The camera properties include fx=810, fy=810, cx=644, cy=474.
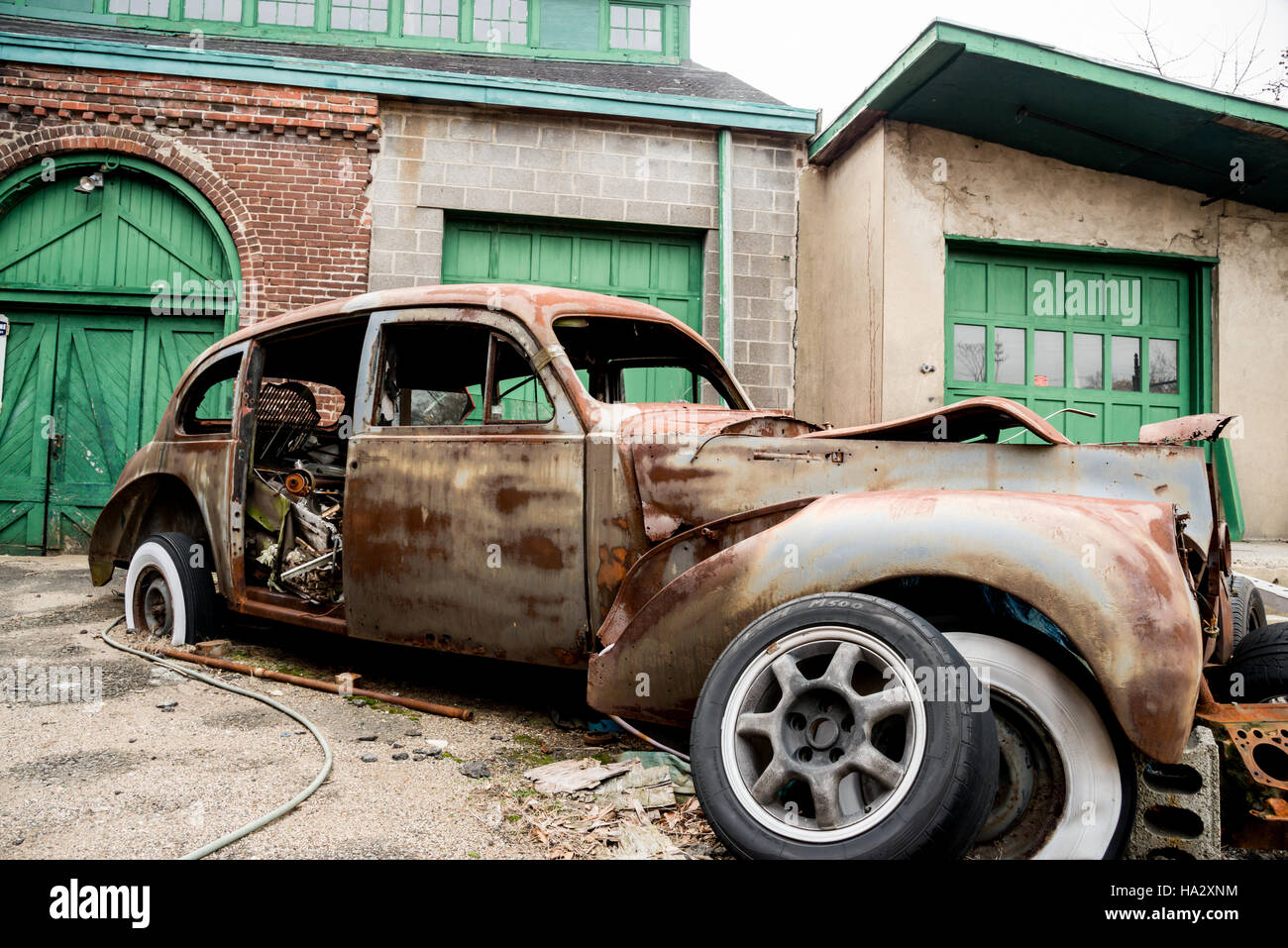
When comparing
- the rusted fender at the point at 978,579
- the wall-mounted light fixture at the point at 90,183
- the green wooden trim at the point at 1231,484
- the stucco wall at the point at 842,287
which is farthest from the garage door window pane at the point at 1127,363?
the wall-mounted light fixture at the point at 90,183

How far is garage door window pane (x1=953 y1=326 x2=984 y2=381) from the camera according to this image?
878 centimetres

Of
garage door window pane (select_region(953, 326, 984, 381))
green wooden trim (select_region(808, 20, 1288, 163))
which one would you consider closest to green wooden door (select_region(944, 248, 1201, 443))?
garage door window pane (select_region(953, 326, 984, 381))

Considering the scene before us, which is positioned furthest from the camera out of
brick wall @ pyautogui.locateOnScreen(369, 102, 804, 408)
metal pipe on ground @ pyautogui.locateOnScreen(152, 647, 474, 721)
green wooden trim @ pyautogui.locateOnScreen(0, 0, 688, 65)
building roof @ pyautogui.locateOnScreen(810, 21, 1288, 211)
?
green wooden trim @ pyautogui.locateOnScreen(0, 0, 688, 65)

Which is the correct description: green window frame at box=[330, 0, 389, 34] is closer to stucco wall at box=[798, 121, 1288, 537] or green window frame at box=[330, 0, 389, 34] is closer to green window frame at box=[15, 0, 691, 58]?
green window frame at box=[15, 0, 691, 58]

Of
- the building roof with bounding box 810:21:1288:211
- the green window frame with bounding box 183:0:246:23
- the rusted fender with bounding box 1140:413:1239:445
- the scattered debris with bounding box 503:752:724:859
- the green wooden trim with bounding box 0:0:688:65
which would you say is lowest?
the scattered debris with bounding box 503:752:724:859

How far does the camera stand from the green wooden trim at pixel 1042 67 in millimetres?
7152

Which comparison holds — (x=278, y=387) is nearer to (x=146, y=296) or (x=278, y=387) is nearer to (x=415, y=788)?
(x=415, y=788)

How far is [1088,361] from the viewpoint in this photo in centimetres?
904

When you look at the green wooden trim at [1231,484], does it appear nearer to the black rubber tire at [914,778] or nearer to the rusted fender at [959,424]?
the rusted fender at [959,424]

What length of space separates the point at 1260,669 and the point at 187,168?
9.70 meters

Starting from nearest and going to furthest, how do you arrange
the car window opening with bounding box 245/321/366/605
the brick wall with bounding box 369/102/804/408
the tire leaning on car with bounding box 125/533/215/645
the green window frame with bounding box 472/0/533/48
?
the car window opening with bounding box 245/321/366/605
the tire leaning on car with bounding box 125/533/215/645
the brick wall with bounding box 369/102/804/408
the green window frame with bounding box 472/0/533/48

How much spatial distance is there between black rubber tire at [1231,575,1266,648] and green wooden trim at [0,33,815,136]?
6.86 m

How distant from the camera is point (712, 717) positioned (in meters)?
2.17

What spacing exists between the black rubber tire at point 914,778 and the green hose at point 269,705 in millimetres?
1341
